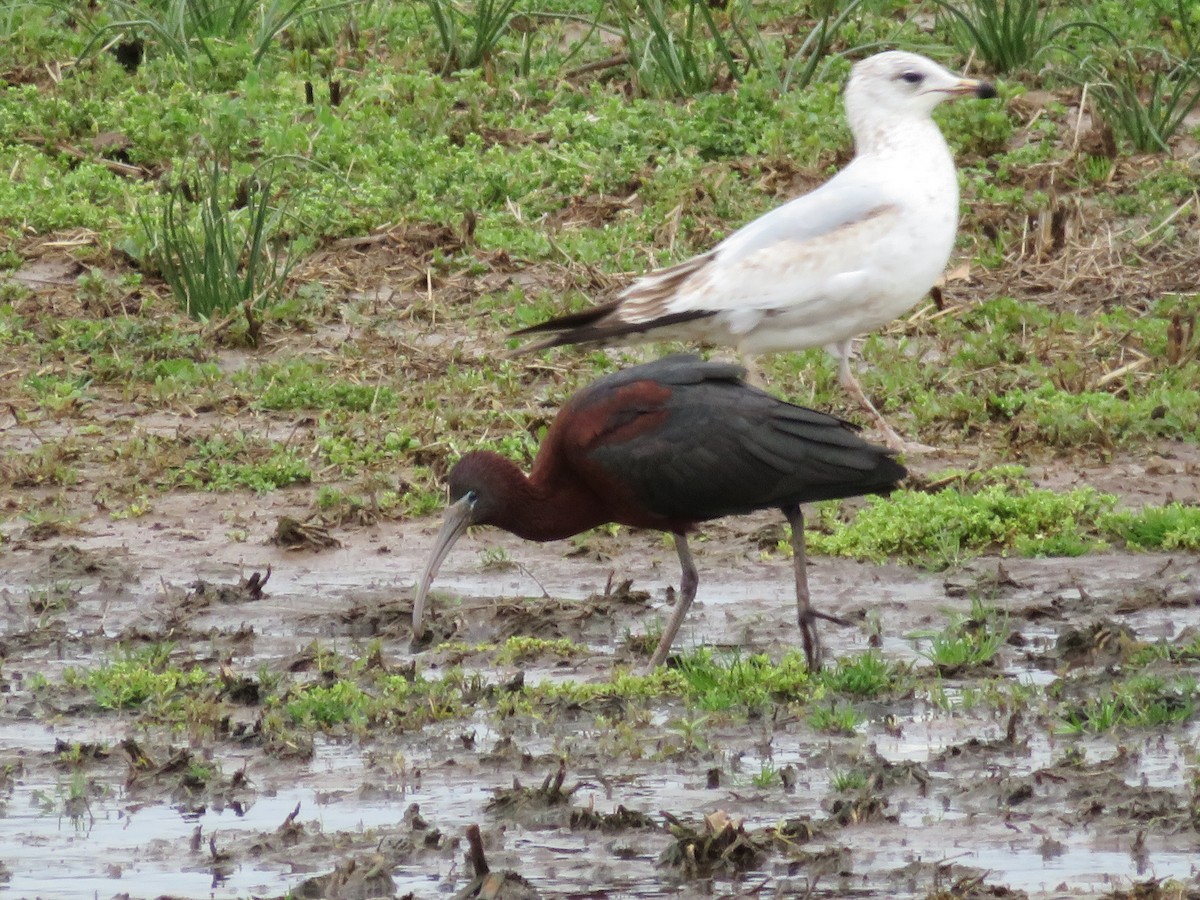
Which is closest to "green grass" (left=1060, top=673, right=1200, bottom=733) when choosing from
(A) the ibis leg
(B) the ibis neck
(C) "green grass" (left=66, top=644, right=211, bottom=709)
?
(A) the ibis leg

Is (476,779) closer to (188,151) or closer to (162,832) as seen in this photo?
(162,832)

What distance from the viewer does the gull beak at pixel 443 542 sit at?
22.3 feet

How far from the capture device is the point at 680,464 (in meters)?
6.41

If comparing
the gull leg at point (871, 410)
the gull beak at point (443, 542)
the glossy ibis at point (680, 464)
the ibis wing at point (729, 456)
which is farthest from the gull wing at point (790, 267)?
the ibis wing at point (729, 456)

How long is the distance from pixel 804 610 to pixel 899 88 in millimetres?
2990

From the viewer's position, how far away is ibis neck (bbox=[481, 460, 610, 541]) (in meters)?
6.69

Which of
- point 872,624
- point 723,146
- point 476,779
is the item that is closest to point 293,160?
point 723,146

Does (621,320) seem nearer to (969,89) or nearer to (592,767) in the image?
(969,89)

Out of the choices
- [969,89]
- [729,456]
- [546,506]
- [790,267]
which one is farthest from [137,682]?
[969,89]

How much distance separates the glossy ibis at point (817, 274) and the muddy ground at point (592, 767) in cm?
96

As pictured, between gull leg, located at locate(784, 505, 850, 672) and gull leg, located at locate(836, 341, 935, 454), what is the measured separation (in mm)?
1716

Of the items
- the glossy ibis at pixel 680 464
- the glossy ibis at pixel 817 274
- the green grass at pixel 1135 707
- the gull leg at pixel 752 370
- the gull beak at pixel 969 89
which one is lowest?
the green grass at pixel 1135 707

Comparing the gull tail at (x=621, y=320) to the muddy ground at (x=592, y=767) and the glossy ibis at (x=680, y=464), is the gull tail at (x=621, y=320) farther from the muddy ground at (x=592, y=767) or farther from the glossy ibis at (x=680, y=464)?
the glossy ibis at (x=680, y=464)

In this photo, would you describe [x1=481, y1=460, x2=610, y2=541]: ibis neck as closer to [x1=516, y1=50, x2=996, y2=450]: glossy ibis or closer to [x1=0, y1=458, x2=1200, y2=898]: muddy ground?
[x1=0, y1=458, x2=1200, y2=898]: muddy ground
